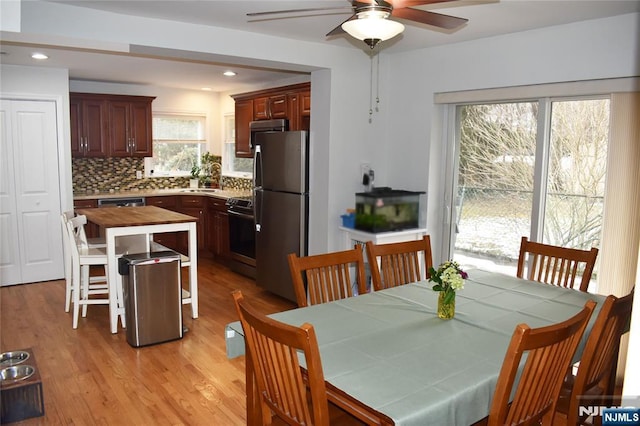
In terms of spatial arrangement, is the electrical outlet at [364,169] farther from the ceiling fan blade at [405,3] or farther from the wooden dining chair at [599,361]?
the wooden dining chair at [599,361]

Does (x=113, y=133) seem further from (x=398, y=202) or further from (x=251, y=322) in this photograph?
(x=251, y=322)

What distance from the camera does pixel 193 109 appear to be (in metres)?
7.46

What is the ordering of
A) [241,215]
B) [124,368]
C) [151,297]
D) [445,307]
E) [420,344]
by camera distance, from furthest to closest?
[241,215]
[151,297]
[124,368]
[445,307]
[420,344]

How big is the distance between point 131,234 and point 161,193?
2.76 metres

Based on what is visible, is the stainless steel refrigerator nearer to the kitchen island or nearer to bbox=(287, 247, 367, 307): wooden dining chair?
the kitchen island

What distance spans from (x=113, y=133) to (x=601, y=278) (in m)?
5.84

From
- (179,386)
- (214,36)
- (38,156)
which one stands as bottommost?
(179,386)

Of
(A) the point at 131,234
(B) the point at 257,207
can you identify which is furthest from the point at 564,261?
(A) the point at 131,234

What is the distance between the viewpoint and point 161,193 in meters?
6.76

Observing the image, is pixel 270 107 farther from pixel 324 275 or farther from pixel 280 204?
pixel 324 275

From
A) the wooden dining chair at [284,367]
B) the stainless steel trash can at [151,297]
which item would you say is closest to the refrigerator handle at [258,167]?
the stainless steel trash can at [151,297]

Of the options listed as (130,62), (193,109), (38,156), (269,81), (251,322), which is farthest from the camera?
(193,109)

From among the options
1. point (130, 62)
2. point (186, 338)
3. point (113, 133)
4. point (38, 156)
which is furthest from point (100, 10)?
point (113, 133)

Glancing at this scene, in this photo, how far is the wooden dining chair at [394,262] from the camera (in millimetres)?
2969
